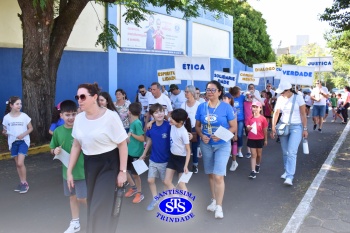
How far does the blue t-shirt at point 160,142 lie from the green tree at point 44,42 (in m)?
4.58

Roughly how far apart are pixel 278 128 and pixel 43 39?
6401mm

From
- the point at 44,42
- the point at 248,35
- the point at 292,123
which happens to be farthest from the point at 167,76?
the point at 248,35

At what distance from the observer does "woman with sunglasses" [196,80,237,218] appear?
501cm

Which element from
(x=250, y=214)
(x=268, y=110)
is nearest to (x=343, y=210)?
(x=250, y=214)

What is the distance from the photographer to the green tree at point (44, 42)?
946 centimetres

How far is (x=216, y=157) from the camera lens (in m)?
5.08

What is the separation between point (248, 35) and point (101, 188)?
31.4 metres

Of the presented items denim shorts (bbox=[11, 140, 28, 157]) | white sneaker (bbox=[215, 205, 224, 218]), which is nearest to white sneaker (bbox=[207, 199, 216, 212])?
white sneaker (bbox=[215, 205, 224, 218])

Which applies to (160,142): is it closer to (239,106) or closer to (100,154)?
(100,154)

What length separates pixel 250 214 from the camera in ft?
17.2

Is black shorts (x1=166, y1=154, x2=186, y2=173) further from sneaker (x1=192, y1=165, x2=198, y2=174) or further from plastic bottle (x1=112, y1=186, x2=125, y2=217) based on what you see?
sneaker (x1=192, y1=165, x2=198, y2=174)

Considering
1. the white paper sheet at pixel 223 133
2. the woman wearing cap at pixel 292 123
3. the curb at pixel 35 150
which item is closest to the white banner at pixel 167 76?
the curb at pixel 35 150

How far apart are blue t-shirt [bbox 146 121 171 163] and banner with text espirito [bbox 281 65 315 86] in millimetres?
6294

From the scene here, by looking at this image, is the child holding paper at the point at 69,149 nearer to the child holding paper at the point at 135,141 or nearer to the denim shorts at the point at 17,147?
the child holding paper at the point at 135,141
